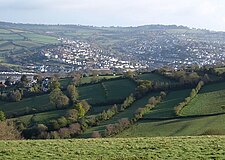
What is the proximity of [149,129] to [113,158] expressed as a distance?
89.8 feet

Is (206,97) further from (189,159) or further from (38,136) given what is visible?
(189,159)

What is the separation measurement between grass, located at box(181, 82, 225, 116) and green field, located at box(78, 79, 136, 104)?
13.5 m

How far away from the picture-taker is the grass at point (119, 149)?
1700 centimetres

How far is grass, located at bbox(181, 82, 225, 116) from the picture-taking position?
4856cm

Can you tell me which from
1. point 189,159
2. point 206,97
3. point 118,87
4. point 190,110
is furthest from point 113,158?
point 118,87

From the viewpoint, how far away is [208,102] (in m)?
52.9

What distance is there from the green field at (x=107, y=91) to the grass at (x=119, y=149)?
4287cm

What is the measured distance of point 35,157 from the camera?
16969 mm

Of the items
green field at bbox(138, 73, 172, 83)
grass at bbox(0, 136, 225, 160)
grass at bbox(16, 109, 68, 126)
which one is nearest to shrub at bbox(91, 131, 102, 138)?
grass at bbox(16, 109, 68, 126)

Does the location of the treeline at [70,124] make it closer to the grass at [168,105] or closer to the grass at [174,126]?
the grass at [168,105]

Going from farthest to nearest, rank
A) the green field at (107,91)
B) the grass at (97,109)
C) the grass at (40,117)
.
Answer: the green field at (107,91), the grass at (97,109), the grass at (40,117)

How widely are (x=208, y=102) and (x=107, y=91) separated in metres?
20.8

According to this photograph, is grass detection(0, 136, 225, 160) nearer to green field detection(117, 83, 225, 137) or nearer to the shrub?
green field detection(117, 83, 225, 137)

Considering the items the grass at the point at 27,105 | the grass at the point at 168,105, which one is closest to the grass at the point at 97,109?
the grass at the point at 27,105
